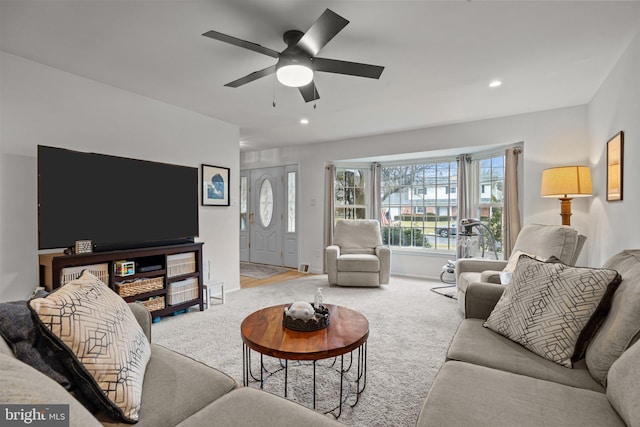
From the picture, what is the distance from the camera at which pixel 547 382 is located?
1.22 metres

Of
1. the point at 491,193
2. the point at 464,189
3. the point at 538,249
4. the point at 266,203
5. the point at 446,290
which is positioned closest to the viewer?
the point at 538,249

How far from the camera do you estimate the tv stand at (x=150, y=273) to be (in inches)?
100

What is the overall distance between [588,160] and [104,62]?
514 centimetres

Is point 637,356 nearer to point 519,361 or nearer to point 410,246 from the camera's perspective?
point 519,361

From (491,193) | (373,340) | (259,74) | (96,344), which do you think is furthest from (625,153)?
(96,344)

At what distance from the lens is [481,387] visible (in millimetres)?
1166

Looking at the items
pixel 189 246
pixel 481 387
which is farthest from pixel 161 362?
pixel 189 246

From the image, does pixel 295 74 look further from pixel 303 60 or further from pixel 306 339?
pixel 306 339

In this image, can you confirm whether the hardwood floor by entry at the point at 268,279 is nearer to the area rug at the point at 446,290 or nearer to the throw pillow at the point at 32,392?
the area rug at the point at 446,290

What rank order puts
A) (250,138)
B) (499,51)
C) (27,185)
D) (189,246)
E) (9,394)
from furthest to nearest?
(250,138), (189,246), (27,185), (499,51), (9,394)

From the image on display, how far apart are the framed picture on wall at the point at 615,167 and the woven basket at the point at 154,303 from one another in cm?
427

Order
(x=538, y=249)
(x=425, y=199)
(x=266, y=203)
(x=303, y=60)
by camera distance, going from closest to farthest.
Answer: (x=303, y=60), (x=538, y=249), (x=425, y=199), (x=266, y=203)

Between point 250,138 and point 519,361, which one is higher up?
point 250,138

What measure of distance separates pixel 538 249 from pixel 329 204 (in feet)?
11.3
